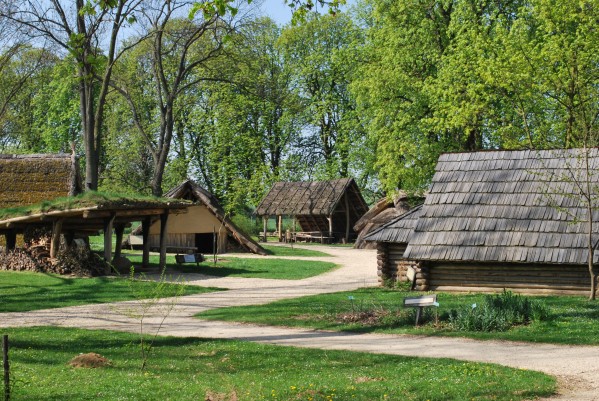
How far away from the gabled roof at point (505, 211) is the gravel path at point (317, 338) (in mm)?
3597

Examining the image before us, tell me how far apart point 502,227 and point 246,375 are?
12516 millimetres

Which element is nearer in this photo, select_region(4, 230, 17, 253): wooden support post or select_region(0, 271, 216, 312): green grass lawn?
select_region(0, 271, 216, 312): green grass lawn

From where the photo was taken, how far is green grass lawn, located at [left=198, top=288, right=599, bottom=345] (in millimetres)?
15641

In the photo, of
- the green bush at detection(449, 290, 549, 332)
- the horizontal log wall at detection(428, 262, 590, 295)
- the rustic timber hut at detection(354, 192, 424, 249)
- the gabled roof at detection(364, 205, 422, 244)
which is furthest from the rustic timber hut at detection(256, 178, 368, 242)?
the green bush at detection(449, 290, 549, 332)

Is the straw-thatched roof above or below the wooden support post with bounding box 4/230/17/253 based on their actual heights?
above

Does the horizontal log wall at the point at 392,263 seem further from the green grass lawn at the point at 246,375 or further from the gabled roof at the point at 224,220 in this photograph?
the gabled roof at the point at 224,220

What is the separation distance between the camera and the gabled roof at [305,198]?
51875 millimetres

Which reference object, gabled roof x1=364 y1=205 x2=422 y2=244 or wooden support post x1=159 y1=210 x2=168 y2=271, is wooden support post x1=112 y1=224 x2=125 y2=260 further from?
gabled roof x1=364 y1=205 x2=422 y2=244

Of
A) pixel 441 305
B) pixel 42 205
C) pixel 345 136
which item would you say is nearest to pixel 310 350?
pixel 441 305

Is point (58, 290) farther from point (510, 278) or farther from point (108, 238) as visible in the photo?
point (510, 278)

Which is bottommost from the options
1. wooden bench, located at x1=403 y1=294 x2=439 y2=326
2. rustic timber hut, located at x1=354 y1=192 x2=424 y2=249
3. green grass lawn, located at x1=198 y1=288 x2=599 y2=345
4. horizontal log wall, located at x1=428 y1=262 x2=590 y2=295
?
green grass lawn, located at x1=198 y1=288 x2=599 y2=345

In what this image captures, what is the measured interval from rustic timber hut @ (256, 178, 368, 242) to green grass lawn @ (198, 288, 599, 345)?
1166 inches

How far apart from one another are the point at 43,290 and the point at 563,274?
13754 mm

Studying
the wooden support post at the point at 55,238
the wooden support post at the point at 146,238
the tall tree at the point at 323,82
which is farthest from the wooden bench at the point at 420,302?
the tall tree at the point at 323,82
